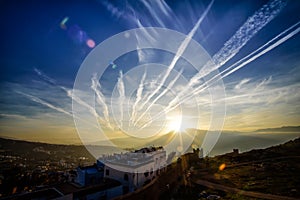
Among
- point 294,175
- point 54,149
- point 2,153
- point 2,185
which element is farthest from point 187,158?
point 54,149

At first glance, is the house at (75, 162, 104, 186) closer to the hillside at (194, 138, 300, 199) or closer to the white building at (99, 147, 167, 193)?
the white building at (99, 147, 167, 193)

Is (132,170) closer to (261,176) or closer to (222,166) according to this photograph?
(222,166)

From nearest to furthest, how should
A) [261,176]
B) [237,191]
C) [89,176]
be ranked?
[237,191] → [261,176] → [89,176]

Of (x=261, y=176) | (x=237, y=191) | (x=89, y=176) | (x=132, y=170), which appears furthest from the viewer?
(x=89, y=176)

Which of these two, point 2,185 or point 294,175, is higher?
point 294,175

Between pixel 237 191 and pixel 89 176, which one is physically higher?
pixel 89 176

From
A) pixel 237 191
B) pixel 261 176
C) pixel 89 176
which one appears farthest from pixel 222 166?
pixel 89 176

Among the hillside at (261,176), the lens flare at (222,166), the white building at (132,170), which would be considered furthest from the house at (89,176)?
the lens flare at (222,166)

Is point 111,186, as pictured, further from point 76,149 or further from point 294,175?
point 76,149

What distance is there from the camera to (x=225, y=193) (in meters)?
18.4

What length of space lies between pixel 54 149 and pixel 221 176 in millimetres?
75996

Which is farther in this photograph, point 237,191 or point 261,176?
point 261,176

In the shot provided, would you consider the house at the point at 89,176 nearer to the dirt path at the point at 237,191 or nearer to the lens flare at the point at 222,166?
the dirt path at the point at 237,191

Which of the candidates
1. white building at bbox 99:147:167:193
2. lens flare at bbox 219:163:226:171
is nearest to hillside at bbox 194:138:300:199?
lens flare at bbox 219:163:226:171
